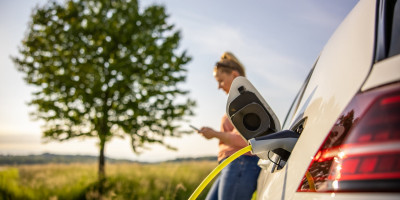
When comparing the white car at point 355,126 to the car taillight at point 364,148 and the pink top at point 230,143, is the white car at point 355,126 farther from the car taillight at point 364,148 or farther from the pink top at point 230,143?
the pink top at point 230,143

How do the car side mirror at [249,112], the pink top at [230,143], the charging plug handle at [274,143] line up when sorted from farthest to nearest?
1. the pink top at [230,143]
2. the car side mirror at [249,112]
3. the charging plug handle at [274,143]

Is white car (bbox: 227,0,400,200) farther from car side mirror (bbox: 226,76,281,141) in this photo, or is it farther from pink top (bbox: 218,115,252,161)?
pink top (bbox: 218,115,252,161)

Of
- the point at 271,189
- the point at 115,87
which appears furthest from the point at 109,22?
the point at 271,189

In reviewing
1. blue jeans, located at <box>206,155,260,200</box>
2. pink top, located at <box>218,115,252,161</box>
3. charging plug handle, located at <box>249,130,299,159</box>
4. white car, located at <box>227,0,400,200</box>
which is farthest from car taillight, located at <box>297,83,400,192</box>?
pink top, located at <box>218,115,252,161</box>

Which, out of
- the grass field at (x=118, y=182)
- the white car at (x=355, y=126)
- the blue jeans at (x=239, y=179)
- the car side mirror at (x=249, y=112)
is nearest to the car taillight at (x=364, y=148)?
the white car at (x=355, y=126)

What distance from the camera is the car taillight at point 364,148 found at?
0.84 m

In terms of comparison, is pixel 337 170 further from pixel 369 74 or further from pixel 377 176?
pixel 369 74

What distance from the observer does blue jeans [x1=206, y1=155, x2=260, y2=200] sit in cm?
265

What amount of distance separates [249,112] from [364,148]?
853 mm

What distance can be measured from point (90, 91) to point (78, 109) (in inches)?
31.5

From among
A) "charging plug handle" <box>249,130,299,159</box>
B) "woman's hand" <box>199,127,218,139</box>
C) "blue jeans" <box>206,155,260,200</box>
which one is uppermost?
"woman's hand" <box>199,127,218,139</box>

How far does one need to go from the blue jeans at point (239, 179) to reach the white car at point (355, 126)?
52.4 inches

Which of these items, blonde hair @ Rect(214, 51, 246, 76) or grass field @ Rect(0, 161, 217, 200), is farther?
grass field @ Rect(0, 161, 217, 200)

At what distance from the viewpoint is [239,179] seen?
269 cm
